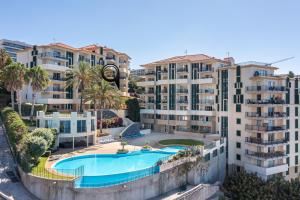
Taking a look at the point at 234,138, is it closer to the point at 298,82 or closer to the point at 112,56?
the point at 298,82

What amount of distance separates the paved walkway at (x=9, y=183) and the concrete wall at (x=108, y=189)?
63 centimetres

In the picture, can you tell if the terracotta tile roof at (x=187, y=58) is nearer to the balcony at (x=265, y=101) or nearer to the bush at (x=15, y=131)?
the balcony at (x=265, y=101)

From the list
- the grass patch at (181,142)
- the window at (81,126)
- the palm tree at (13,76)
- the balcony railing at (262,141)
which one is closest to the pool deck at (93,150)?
the window at (81,126)

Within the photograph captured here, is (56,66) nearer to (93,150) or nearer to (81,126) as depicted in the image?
(81,126)

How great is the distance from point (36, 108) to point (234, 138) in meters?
36.6

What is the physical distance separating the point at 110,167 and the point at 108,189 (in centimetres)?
761

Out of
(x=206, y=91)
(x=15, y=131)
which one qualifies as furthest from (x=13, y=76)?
(x=206, y=91)

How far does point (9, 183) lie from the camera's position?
2839cm

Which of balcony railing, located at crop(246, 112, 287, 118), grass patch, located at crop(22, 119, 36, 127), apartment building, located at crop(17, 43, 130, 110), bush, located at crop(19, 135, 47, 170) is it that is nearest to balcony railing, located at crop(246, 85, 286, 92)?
balcony railing, located at crop(246, 112, 287, 118)

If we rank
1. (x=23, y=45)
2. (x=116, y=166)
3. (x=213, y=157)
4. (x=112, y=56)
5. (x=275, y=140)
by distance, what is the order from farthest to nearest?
(x=23, y=45) < (x=112, y=56) < (x=275, y=140) < (x=213, y=157) < (x=116, y=166)

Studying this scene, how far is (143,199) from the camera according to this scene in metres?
27.5

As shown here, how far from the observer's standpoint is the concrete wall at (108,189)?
24.8m

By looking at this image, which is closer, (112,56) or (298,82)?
(298,82)

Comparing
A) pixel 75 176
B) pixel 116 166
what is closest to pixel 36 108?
pixel 116 166
